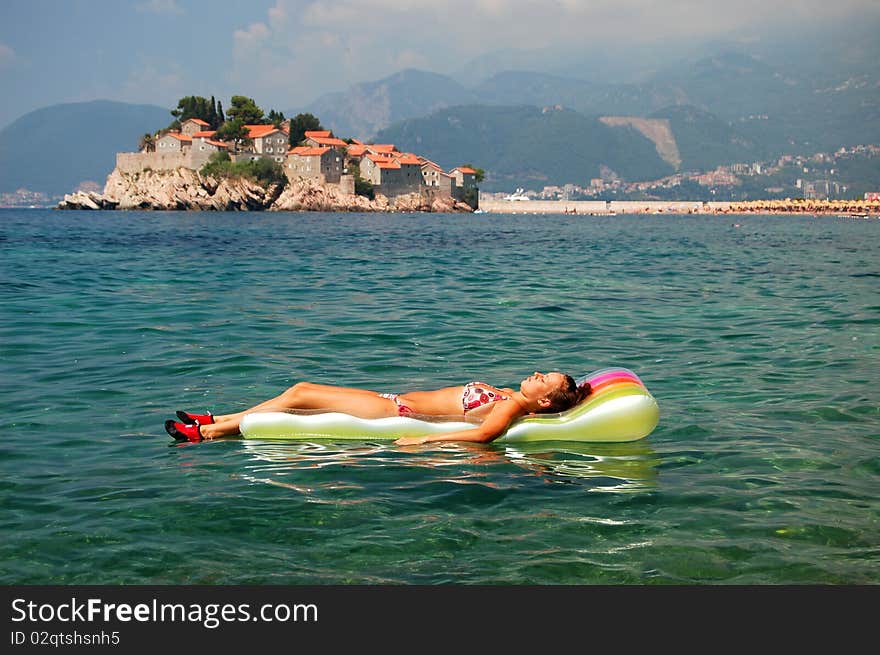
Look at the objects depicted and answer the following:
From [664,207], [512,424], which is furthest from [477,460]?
[664,207]

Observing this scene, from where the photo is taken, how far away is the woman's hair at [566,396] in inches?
302

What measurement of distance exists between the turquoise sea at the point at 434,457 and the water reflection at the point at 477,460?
0.03 meters

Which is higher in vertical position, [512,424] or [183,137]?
[183,137]

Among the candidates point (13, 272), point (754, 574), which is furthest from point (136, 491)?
point (13, 272)

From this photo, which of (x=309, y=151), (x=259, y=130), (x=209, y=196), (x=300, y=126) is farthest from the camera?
(x=300, y=126)

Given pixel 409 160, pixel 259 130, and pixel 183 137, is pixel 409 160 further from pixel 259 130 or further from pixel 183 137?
pixel 183 137

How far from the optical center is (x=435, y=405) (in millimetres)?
7762

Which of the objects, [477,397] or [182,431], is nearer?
[182,431]

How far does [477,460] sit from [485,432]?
353mm

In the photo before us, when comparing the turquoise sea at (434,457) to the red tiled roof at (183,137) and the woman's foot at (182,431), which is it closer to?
the woman's foot at (182,431)

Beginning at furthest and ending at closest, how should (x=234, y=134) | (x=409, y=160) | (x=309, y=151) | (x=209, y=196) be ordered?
(x=409, y=160) < (x=234, y=134) < (x=309, y=151) < (x=209, y=196)

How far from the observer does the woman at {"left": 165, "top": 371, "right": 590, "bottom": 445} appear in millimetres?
7410

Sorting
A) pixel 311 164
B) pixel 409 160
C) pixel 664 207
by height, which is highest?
pixel 409 160
